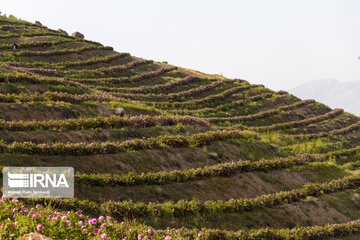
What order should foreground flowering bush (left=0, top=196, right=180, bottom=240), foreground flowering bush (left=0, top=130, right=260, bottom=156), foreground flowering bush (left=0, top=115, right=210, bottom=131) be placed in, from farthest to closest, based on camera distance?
foreground flowering bush (left=0, top=115, right=210, bottom=131), foreground flowering bush (left=0, top=130, right=260, bottom=156), foreground flowering bush (left=0, top=196, right=180, bottom=240)

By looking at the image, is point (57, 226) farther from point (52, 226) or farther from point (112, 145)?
point (112, 145)

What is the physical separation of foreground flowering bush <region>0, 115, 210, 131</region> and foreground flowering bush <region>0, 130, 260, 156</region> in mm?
2212

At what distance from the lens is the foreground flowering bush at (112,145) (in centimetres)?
1595

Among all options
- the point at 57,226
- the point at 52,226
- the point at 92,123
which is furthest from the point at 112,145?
the point at 52,226

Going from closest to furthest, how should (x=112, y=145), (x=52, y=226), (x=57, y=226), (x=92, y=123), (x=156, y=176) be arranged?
(x=52, y=226), (x=57, y=226), (x=156, y=176), (x=112, y=145), (x=92, y=123)

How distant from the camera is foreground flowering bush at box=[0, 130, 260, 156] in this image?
15953 mm

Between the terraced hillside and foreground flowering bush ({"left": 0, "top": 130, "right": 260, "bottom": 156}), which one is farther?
foreground flowering bush ({"left": 0, "top": 130, "right": 260, "bottom": 156})

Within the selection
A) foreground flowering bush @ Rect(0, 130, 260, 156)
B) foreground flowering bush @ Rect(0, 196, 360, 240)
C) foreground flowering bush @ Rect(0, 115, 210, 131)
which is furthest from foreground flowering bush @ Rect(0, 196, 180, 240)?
foreground flowering bush @ Rect(0, 115, 210, 131)

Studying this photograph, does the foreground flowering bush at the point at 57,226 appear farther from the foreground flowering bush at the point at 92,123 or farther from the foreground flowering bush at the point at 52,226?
the foreground flowering bush at the point at 92,123

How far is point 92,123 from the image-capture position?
21.2m

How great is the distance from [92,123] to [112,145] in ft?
11.0

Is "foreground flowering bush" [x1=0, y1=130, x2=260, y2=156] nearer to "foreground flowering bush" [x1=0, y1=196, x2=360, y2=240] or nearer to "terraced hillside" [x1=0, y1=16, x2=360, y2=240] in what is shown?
"terraced hillside" [x1=0, y1=16, x2=360, y2=240]

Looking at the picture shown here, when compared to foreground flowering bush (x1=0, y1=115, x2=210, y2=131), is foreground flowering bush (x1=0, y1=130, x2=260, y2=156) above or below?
below

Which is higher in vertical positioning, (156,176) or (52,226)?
(52,226)
